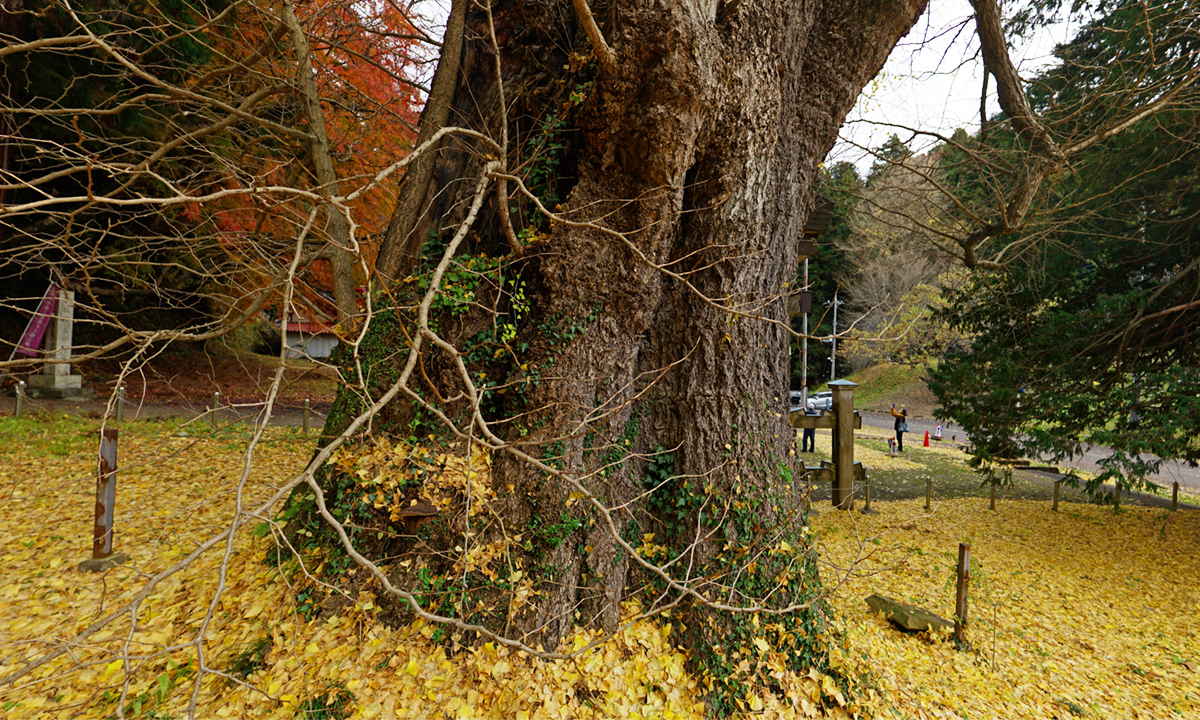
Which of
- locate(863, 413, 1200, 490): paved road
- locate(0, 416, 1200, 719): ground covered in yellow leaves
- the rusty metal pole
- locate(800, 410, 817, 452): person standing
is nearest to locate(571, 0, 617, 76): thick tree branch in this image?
locate(0, 416, 1200, 719): ground covered in yellow leaves

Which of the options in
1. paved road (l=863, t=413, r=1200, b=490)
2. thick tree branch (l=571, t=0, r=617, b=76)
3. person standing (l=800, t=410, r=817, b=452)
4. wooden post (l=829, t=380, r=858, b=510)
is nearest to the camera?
thick tree branch (l=571, t=0, r=617, b=76)

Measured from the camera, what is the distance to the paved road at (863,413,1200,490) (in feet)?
38.2

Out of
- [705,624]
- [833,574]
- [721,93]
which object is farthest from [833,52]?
[833,574]

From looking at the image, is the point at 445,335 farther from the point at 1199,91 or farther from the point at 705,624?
the point at 1199,91

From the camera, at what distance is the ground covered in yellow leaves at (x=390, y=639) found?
10.1 ft

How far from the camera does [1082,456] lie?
21.3 ft

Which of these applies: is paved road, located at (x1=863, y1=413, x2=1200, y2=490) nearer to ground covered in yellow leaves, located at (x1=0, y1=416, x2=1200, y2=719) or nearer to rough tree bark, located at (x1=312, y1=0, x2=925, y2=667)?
ground covered in yellow leaves, located at (x1=0, y1=416, x2=1200, y2=719)

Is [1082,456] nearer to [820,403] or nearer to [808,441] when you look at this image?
[808,441]

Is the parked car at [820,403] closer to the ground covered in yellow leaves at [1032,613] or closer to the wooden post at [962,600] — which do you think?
the ground covered in yellow leaves at [1032,613]

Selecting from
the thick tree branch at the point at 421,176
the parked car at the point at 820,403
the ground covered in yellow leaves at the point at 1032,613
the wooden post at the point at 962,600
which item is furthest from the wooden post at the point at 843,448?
the parked car at the point at 820,403

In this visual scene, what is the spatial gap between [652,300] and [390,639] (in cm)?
294

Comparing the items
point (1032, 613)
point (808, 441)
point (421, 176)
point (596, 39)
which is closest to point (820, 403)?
point (808, 441)

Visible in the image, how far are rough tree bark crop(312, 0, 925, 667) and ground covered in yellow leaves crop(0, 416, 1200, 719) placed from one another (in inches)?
19.5

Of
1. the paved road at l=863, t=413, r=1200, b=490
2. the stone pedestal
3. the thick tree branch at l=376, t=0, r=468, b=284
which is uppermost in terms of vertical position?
the thick tree branch at l=376, t=0, r=468, b=284
